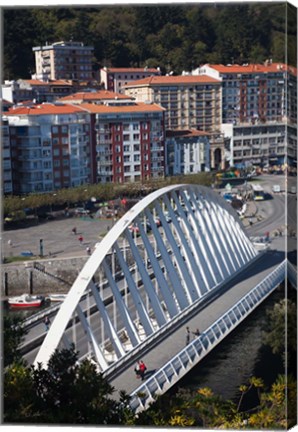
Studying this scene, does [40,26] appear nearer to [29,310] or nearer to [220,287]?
[29,310]

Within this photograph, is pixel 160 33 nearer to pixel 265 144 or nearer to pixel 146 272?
pixel 265 144

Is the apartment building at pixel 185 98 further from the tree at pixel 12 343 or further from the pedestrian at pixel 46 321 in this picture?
the tree at pixel 12 343

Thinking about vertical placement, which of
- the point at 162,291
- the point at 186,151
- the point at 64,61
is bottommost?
the point at 162,291

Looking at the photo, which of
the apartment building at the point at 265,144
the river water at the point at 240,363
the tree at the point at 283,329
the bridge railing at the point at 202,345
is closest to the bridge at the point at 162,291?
the bridge railing at the point at 202,345

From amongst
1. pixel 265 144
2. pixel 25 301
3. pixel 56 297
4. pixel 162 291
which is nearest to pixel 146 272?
pixel 162 291

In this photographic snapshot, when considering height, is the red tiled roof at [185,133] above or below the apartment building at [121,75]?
below

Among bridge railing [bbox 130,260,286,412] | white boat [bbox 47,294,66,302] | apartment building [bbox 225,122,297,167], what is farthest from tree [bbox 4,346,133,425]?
apartment building [bbox 225,122,297,167]
